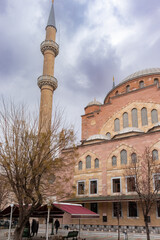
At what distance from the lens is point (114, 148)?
2206 cm

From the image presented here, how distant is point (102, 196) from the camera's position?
68.4ft

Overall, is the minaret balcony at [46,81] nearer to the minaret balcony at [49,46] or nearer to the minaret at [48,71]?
the minaret at [48,71]

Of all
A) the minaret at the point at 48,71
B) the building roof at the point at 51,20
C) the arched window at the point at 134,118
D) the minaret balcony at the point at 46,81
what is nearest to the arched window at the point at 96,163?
the arched window at the point at 134,118

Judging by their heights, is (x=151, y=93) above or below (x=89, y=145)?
above

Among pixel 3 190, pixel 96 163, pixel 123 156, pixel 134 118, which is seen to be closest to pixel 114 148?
pixel 123 156

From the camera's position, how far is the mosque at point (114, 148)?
1939 centimetres

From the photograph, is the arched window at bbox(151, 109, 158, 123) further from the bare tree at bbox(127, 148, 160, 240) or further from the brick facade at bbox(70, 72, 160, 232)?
the bare tree at bbox(127, 148, 160, 240)

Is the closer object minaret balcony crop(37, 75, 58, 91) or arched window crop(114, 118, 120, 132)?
arched window crop(114, 118, 120, 132)

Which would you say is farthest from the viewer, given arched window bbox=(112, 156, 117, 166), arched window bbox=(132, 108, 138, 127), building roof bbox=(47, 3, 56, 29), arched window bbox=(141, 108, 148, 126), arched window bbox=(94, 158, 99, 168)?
building roof bbox=(47, 3, 56, 29)

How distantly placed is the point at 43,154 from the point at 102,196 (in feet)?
40.9

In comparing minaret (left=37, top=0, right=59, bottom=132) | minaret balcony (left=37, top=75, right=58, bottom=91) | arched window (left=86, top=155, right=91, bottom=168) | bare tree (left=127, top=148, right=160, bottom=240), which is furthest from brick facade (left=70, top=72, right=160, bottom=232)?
minaret balcony (left=37, top=75, right=58, bottom=91)

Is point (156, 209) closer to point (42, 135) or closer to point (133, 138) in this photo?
point (133, 138)

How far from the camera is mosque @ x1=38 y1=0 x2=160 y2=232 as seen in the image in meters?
19.4

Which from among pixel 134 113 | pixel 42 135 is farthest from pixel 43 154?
pixel 134 113
